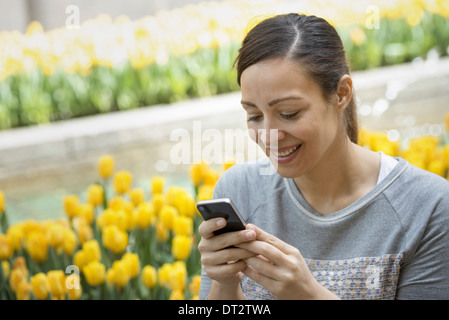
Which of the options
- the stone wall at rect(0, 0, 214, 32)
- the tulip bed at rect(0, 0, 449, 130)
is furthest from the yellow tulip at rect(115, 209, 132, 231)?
the stone wall at rect(0, 0, 214, 32)

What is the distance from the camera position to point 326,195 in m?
1.46

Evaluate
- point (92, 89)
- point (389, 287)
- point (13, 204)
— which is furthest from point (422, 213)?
point (92, 89)

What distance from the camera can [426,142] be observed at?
2.32 meters

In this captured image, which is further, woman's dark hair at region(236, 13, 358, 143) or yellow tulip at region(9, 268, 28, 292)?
yellow tulip at region(9, 268, 28, 292)

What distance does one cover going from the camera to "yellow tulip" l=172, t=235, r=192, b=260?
201 centimetres

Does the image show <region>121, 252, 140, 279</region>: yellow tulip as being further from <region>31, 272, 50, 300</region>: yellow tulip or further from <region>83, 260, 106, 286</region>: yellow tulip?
<region>31, 272, 50, 300</region>: yellow tulip

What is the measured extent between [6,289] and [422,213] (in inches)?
53.8

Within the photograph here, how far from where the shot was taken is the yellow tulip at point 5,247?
2.11 meters

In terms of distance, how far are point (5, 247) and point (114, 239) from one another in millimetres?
387

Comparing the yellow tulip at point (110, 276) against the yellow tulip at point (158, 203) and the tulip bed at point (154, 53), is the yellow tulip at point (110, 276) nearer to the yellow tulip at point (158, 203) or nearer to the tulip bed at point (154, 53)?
the yellow tulip at point (158, 203)

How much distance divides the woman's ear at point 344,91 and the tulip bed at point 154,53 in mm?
2793

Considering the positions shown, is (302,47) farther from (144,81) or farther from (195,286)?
(144,81)

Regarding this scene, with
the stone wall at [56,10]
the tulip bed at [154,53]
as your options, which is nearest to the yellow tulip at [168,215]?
the tulip bed at [154,53]
